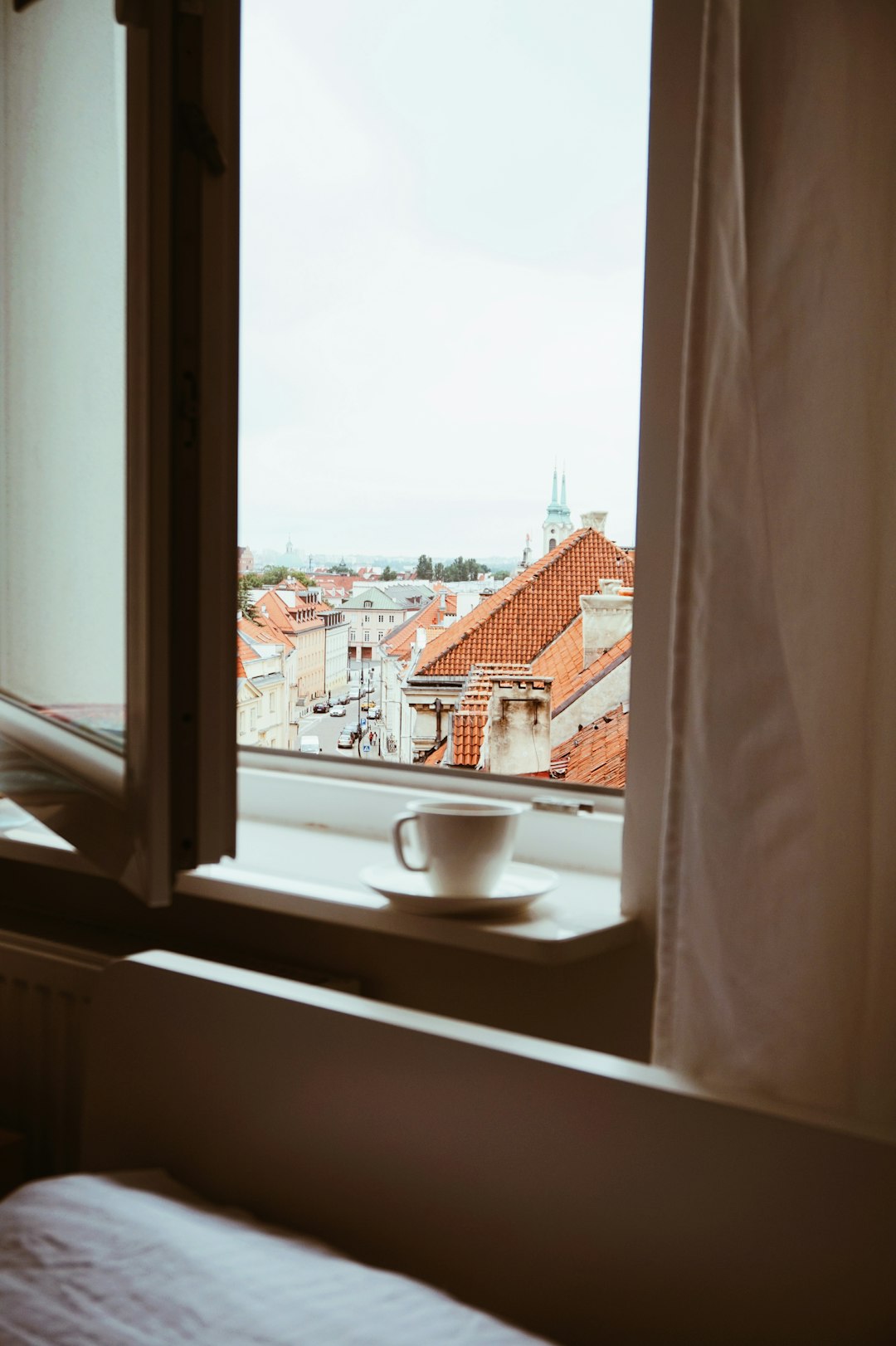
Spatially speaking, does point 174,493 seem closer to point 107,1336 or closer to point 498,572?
point 107,1336

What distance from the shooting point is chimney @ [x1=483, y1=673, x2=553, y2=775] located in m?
1.40

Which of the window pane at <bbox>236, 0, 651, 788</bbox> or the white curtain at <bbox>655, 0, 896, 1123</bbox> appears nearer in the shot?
the white curtain at <bbox>655, 0, 896, 1123</bbox>

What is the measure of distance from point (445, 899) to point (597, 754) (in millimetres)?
362

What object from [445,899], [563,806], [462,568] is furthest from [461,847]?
[462,568]

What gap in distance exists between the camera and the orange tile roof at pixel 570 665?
134cm

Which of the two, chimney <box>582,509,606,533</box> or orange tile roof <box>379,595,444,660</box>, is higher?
chimney <box>582,509,606,533</box>

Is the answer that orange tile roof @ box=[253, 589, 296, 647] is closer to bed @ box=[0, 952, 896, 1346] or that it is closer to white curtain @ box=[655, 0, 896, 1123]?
bed @ box=[0, 952, 896, 1346]

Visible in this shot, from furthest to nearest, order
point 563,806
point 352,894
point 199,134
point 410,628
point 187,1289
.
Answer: point 410,628 → point 563,806 → point 352,894 → point 199,134 → point 187,1289

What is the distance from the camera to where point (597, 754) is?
1.35 metres

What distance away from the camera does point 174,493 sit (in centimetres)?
84

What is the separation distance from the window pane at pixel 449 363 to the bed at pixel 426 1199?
58cm

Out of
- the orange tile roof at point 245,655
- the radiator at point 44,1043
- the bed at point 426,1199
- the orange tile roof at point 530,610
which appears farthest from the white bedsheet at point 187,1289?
the orange tile roof at point 245,655

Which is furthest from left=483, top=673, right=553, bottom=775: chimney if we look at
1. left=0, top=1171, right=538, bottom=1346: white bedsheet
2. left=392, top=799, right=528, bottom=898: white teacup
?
left=0, top=1171, right=538, bottom=1346: white bedsheet

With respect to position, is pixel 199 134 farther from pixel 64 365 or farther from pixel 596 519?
pixel 596 519
